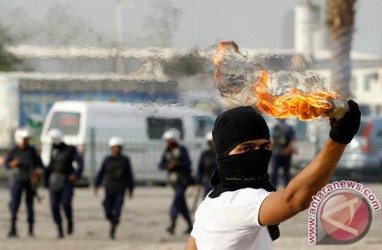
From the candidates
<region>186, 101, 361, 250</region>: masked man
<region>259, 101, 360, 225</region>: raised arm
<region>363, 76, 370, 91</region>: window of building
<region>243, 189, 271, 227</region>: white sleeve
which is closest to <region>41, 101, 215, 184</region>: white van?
<region>186, 101, 361, 250</region>: masked man

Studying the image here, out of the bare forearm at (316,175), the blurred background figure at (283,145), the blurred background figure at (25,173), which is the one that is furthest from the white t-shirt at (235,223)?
the blurred background figure at (283,145)

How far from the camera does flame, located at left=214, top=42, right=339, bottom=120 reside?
3510mm

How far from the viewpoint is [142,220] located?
61.4 ft

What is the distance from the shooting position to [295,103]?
3701 mm

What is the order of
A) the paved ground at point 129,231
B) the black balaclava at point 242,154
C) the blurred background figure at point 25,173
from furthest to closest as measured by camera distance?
the blurred background figure at point 25,173
the paved ground at point 129,231
the black balaclava at point 242,154

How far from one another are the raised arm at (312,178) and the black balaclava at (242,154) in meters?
0.20

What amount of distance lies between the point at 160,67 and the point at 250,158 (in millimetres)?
4444

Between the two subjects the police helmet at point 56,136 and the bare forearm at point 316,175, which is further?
the police helmet at point 56,136

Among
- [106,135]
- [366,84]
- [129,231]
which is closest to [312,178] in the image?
[129,231]

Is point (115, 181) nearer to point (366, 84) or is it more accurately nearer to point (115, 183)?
point (115, 183)

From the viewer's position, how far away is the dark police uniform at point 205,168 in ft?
52.3

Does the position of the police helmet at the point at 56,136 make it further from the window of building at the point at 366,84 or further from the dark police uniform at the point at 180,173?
the window of building at the point at 366,84

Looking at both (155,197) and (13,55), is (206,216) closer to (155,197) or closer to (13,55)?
(13,55)

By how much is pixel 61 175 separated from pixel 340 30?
29.8ft
